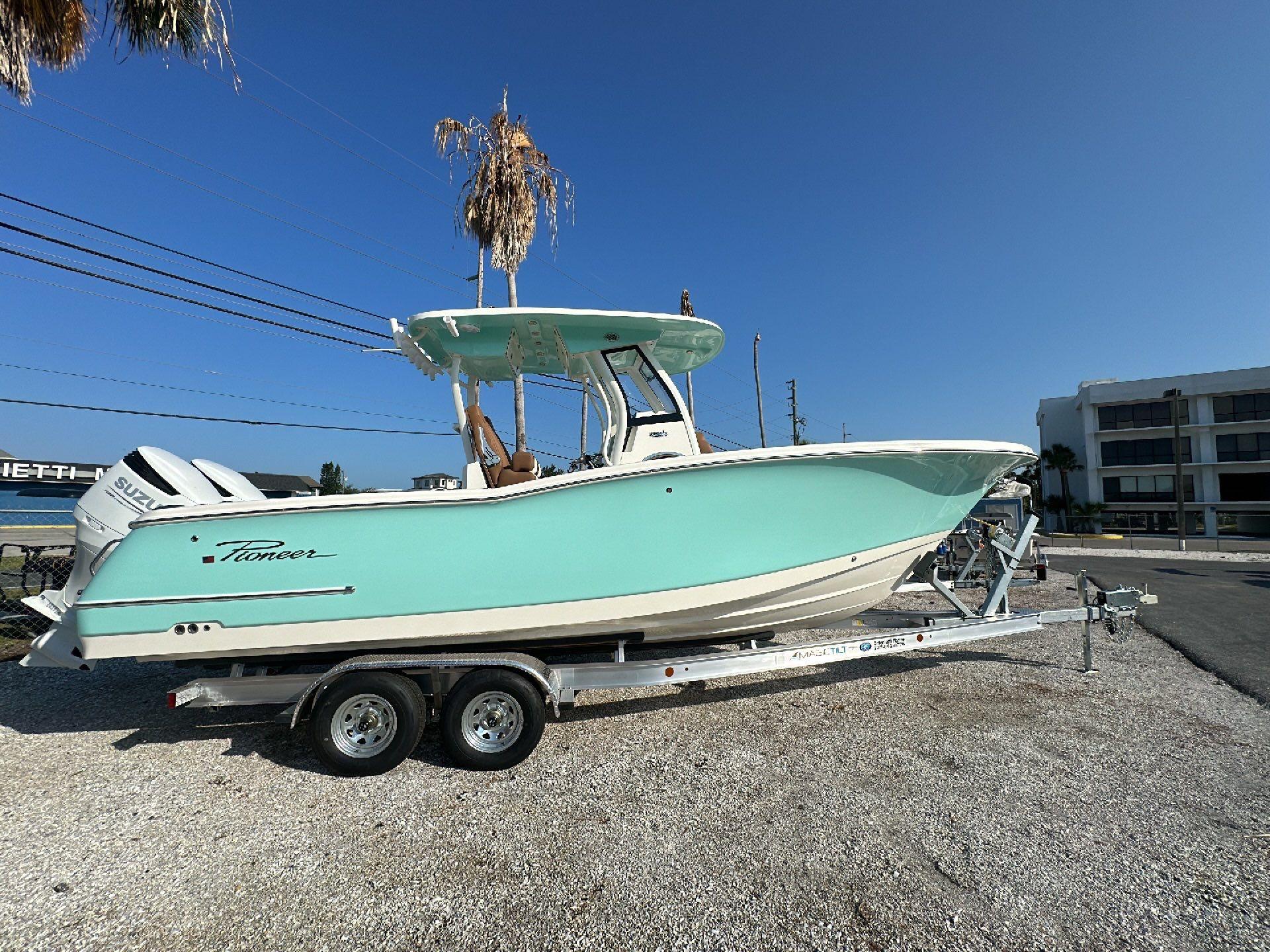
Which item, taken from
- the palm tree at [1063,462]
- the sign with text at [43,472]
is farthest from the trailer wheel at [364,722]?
the palm tree at [1063,462]

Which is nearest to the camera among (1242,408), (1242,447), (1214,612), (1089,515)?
(1214,612)

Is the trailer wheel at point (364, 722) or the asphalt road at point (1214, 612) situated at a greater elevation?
the trailer wheel at point (364, 722)

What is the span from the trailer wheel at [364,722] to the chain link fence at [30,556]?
2171mm

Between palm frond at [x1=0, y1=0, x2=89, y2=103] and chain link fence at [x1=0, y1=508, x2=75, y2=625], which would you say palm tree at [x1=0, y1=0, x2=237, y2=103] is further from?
chain link fence at [x1=0, y1=508, x2=75, y2=625]

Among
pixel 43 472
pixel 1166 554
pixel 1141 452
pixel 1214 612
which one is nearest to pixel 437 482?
pixel 1214 612

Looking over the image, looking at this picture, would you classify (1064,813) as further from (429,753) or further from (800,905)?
(429,753)

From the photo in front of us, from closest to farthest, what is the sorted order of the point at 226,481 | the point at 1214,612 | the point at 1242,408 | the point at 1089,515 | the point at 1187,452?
the point at 226,481 < the point at 1214,612 < the point at 1242,408 < the point at 1187,452 < the point at 1089,515

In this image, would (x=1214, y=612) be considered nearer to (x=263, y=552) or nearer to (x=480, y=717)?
(x=480, y=717)

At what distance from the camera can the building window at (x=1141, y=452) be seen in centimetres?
3694

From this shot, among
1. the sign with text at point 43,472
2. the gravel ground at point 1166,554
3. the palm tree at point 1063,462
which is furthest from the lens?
the palm tree at point 1063,462

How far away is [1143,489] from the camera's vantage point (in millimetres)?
37906

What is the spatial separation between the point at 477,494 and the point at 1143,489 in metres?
49.1

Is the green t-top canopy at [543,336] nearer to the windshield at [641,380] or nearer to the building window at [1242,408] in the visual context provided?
the windshield at [641,380]

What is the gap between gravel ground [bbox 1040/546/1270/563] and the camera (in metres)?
16.8
